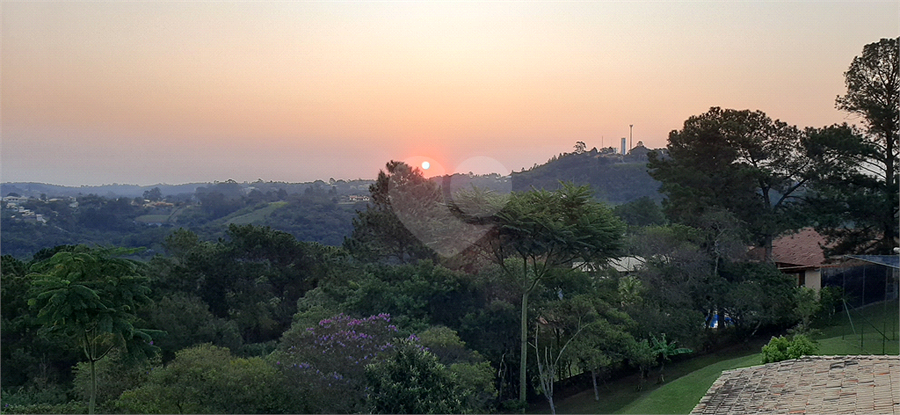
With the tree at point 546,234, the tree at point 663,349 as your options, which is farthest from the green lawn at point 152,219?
the tree at point 663,349

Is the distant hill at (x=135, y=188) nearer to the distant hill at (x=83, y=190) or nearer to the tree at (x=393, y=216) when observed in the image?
the distant hill at (x=83, y=190)

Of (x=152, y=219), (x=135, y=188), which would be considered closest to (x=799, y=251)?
(x=152, y=219)

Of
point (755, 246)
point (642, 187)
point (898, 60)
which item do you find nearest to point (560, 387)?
point (755, 246)

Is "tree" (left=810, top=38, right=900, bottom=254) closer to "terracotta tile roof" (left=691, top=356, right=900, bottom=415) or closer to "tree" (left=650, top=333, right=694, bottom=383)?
"tree" (left=650, top=333, right=694, bottom=383)

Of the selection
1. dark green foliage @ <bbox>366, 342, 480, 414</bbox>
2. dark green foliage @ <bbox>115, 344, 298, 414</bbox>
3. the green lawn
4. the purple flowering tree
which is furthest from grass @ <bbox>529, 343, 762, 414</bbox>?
the green lawn

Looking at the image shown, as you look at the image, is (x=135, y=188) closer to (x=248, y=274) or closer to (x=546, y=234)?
(x=248, y=274)

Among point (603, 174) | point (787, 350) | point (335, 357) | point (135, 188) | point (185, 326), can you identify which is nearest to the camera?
point (787, 350)
